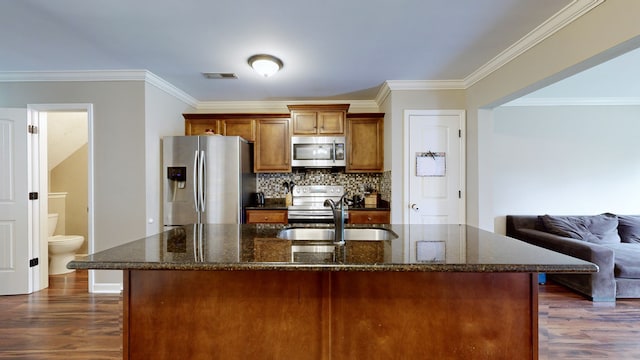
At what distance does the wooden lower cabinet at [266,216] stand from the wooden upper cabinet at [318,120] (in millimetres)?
1119

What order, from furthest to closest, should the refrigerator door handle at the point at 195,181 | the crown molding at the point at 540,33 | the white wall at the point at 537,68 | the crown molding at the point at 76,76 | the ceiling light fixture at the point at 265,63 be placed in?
the refrigerator door handle at the point at 195,181, the crown molding at the point at 76,76, the ceiling light fixture at the point at 265,63, the crown molding at the point at 540,33, the white wall at the point at 537,68

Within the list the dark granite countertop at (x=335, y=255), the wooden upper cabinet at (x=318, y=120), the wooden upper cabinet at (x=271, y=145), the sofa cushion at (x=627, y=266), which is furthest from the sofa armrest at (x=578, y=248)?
the wooden upper cabinet at (x=271, y=145)

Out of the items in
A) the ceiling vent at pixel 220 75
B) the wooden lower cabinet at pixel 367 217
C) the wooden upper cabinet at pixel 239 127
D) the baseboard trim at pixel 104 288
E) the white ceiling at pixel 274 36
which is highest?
the white ceiling at pixel 274 36

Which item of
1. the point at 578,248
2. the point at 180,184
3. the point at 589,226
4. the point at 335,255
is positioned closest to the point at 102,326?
the point at 180,184

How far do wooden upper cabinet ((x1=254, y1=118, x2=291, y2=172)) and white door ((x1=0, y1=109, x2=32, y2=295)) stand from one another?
2.52m

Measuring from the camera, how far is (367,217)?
3.68 meters

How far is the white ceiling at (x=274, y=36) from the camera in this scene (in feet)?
6.59

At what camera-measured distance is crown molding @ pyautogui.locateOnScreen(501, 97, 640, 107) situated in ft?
13.2

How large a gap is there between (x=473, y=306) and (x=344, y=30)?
2078 millimetres

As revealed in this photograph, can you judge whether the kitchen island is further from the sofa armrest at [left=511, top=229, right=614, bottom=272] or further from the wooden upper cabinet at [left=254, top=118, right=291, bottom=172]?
the wooden upper cabinet at [left=254, top=118, right=291, bottom=172]

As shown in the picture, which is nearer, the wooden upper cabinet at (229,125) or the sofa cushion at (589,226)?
the sofa cushion at (589,226)

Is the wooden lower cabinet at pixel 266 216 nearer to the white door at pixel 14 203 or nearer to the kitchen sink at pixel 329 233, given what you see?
the kitchen sink at pixel 329 233

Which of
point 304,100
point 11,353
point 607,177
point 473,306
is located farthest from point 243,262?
point 607,177

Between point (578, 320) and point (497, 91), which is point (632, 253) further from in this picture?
point (497, 91)
